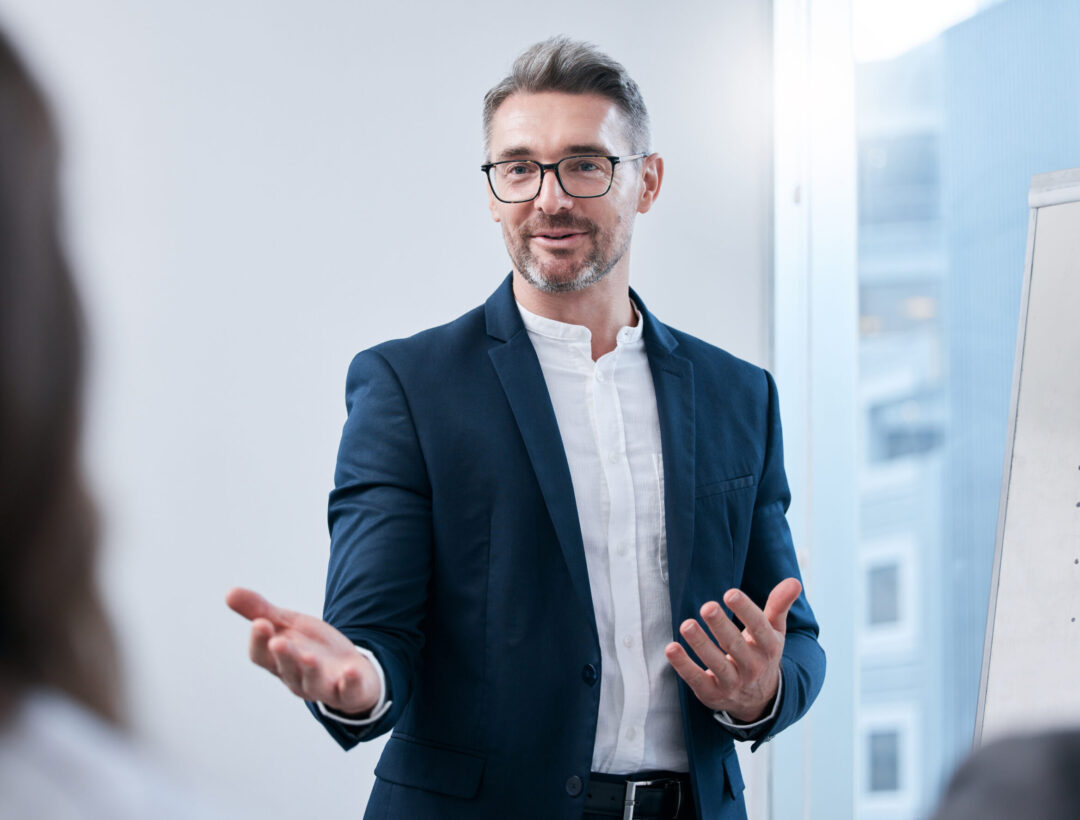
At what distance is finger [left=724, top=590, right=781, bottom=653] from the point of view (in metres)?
1.31

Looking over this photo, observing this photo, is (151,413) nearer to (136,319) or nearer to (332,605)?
(136,319)

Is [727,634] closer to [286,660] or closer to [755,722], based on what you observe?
[755,722]

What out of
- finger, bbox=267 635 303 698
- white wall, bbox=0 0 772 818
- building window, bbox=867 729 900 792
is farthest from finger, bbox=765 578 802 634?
white wall, bbox=0 0 772 818

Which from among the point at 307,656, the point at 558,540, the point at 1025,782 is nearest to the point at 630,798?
the point at 558,540

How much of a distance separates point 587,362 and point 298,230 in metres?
1.26

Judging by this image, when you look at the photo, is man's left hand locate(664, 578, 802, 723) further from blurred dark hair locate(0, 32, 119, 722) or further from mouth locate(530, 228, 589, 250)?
blurred dark hair locate(0, 32, 119, 722)

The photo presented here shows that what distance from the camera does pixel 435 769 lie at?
1500 millimetres

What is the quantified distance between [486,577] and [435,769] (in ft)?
0.97

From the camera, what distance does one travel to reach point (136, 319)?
259cm

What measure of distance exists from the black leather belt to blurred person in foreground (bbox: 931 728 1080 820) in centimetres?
116

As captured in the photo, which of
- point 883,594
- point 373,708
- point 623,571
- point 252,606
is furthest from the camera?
point 883,594

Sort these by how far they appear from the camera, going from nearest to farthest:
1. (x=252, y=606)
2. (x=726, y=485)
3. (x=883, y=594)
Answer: (x=252, y=606), (x=726, y=485), (x=883, y=594)

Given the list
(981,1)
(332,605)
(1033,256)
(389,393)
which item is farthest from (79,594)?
(981,1)

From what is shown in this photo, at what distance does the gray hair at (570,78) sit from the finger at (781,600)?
2.87 feet
